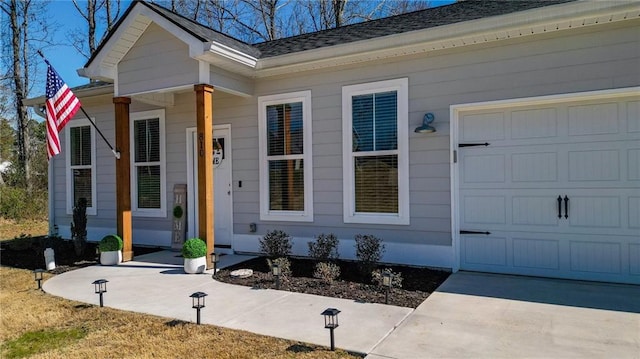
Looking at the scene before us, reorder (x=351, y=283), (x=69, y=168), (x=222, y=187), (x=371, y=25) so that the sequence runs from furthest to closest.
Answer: (x=69, y=168)
(x=222, y=187)
(x=371, y=25)
(x=351, y=283)

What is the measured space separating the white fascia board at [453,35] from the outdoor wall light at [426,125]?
0.87m

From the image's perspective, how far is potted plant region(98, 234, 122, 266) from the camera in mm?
6160

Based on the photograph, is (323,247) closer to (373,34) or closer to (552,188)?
(552,188)

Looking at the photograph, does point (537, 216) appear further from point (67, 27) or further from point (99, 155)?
point (67, 27)

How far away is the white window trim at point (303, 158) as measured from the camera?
19.8 feet

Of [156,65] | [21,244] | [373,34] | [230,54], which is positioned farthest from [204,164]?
[21,244]

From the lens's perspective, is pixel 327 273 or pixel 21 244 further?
pixel 21 244

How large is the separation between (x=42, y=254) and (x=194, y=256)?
12.0 feet

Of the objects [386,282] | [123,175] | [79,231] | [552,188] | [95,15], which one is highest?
[95,15]

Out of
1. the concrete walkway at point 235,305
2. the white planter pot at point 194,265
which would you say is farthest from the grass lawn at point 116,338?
the white planter pot at point 194,265

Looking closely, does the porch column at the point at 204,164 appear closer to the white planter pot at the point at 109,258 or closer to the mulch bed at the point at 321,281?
the mulch bed at the point at 321,281

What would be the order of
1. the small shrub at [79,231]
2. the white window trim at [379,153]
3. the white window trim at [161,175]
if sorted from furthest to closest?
the white window trim at [161,175] < the small shrub at [79,231] < the white window trim at [379,153]

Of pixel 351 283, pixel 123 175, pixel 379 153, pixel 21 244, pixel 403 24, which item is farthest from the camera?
pixel 21 244

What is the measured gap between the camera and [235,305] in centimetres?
409
